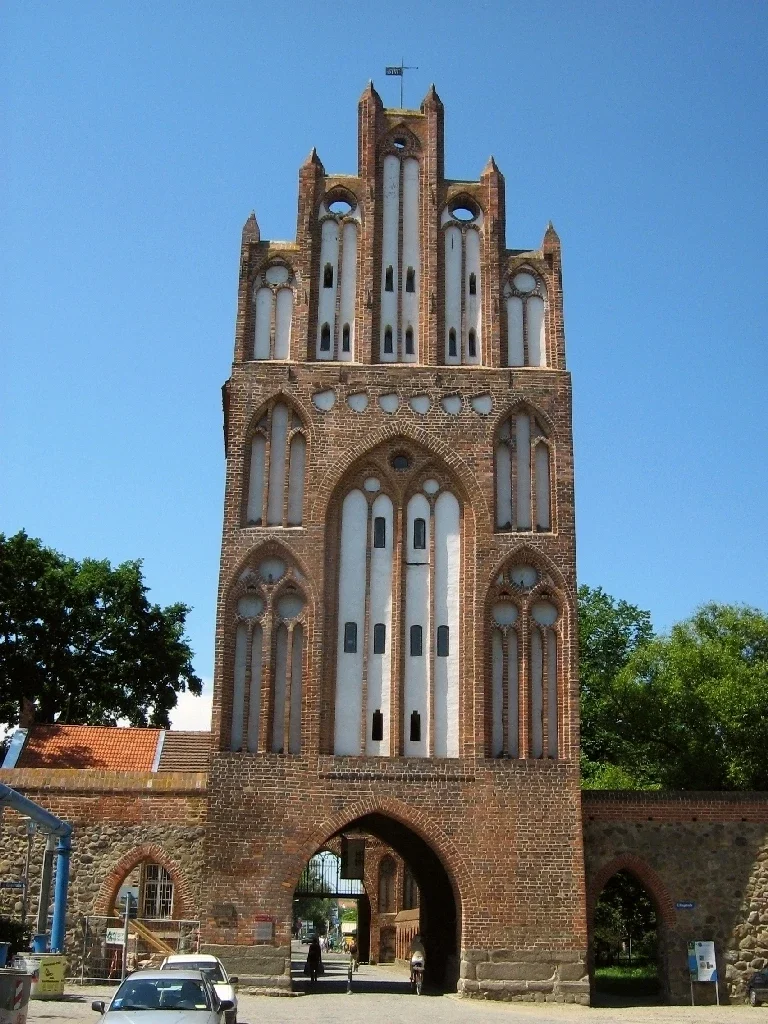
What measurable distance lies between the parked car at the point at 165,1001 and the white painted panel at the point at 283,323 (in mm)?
14806

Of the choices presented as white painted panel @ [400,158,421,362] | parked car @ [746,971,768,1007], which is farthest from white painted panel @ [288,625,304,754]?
parked car @ [746,971,768,1007]

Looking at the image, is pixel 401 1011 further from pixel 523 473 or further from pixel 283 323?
pixel 283 323

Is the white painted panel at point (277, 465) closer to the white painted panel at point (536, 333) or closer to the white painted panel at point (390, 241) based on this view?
the white painted panel at point (390, 241)

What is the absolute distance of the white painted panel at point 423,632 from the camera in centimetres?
2308

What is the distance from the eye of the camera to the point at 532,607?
23734 millimetres

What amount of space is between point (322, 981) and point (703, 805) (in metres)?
10.4

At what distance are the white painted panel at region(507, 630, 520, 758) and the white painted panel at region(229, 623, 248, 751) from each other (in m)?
5.18

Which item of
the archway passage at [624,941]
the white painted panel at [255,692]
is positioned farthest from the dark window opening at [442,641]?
the archway passage at [624,941]

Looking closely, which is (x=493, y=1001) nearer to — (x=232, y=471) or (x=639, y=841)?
(x=639, y=841)

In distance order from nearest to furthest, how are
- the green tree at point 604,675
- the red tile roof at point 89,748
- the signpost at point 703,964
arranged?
the signpost at point 703,964, the red tile roof at point 89,748, the green tree at point 604,675

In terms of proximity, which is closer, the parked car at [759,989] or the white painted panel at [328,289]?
the parked car at [759,989]

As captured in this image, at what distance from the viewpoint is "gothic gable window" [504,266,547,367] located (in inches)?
1001

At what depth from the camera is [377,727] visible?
75.8 ft

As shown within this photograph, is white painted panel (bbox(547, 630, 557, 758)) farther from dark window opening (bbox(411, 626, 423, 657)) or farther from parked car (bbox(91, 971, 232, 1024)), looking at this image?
parked car (bbox(91, 971, 232, 1024))
